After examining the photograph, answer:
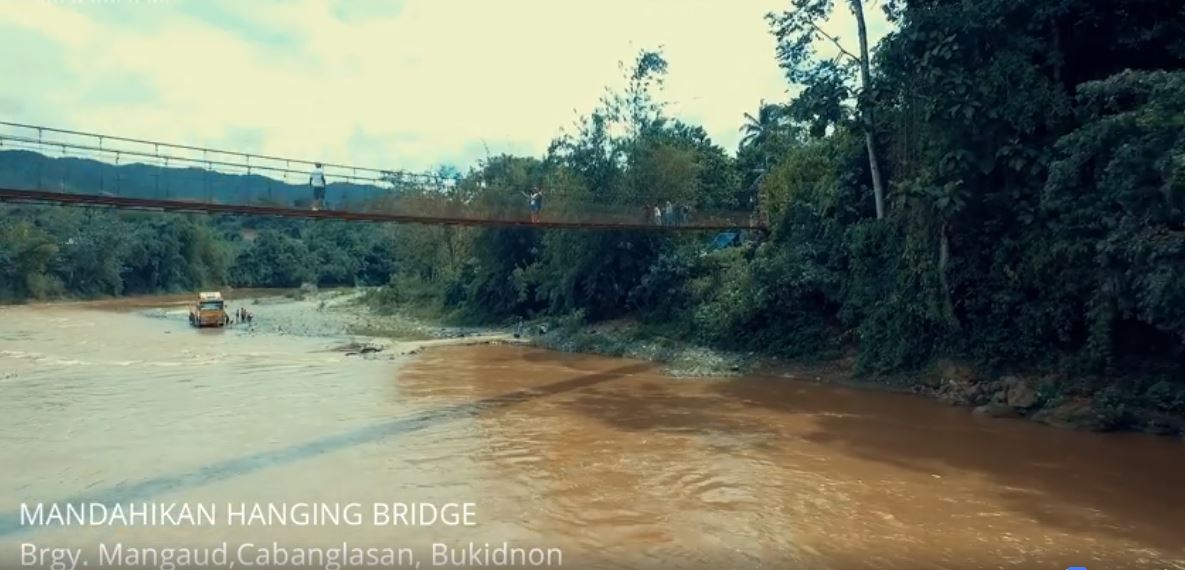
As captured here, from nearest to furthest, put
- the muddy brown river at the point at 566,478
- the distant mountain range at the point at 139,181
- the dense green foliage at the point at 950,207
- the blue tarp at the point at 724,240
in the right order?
the muddy brown river at the point at 566,478 < the distant mountain range at the point at 139,181 < the dense green foliage at the point at 950,207 < the blue tarp at the point at 724,240

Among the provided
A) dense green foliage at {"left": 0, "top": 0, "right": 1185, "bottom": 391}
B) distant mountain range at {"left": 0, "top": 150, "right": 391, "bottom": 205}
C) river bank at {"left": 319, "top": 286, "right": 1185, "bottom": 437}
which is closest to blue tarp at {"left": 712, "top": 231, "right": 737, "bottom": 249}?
dense green foliage at {"left": 0, "top": 0, "right": 1185, "bottom": 391}

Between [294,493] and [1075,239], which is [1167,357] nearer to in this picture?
[1075,239]

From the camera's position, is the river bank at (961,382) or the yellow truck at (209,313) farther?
the yellow truck at (209,313)

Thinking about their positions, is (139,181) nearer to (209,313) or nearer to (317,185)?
(317,185)

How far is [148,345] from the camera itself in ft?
71.0

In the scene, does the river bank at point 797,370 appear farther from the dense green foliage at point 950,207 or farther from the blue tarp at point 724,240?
the blue tarp at point 724,240

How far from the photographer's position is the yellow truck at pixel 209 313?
2741cm

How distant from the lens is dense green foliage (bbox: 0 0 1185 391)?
9.87m

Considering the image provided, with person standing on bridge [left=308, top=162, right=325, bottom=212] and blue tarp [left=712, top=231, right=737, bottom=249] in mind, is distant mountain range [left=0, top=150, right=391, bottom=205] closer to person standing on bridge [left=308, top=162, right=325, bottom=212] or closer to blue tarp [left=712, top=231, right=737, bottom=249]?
person standing on bridge [left=308, top=162, right=325, bottom=212]

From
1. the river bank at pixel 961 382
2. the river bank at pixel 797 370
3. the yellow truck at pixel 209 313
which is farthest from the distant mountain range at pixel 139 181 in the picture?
the yellow truck at pixel 209 313

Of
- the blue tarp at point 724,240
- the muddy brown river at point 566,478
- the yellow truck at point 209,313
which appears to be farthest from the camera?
the yellow truck at point 209,313

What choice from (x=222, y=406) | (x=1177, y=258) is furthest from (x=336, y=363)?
(x=1177, y=258)

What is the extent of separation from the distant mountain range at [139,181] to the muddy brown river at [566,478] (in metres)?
3.13

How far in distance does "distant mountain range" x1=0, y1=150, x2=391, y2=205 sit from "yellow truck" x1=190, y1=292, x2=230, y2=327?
52.5 feet
